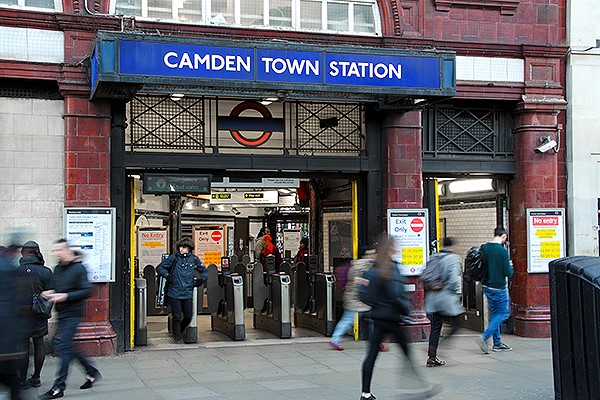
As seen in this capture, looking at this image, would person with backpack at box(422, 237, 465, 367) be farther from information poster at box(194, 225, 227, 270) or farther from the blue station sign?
information poster at box(194, 225, 227, 270)

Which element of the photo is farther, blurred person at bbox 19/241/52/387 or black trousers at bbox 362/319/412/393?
blurred person at bbox 19/241/52/387

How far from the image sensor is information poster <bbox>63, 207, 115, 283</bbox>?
11.8 m

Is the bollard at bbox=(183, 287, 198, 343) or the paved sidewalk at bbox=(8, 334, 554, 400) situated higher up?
the bollard at bbox=(183, 287, 198, 343)

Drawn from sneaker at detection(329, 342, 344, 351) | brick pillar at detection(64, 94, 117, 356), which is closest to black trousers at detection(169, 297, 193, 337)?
brick pillar at detection(64, 94, 117, 356)

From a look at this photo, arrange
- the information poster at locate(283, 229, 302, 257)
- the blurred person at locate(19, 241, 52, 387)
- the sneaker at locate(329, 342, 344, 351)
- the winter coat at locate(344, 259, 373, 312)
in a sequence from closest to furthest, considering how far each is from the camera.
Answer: the blurred person at locate(19, 241, 52, 387), the winter coat at locate(344, 259, 373, 312), the sneaker at locate(329, 342, 344, 351), the information poster at locate(283, 229, 302, 257)

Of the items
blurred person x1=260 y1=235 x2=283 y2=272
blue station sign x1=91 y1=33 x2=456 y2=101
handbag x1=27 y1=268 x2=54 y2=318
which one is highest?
blue station sign x1=91 y1=33 x2=456 y2=101

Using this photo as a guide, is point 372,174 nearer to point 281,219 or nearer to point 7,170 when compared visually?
point 7,170

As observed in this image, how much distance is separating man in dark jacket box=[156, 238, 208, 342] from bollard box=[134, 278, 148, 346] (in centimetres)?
35

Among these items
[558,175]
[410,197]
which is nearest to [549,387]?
[410,197]

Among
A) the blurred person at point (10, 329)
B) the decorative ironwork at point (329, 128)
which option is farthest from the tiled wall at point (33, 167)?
the blurred person at point (10, 329)

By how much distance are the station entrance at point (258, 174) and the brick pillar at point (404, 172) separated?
24 centimetres

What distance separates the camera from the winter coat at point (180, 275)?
12977mm

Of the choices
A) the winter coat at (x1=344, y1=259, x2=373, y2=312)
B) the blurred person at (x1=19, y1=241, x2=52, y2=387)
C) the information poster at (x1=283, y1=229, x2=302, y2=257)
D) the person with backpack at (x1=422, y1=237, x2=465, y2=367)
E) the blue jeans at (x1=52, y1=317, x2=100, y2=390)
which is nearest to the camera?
the blue jeans at (x1=52, y1=317, x2=100, y2=390)

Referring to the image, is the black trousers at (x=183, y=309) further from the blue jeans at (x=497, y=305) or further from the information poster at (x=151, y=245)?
the information poster at (x=151, y=245)
